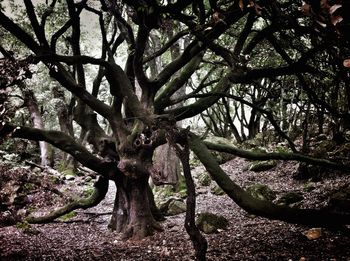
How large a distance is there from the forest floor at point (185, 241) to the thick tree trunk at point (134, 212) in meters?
0.27

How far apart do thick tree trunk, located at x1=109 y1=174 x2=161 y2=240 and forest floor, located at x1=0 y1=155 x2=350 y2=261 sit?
0.87ft

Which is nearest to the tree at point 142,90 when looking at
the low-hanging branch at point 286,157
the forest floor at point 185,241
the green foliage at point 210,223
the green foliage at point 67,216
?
the low-hanging branch at point 286,157

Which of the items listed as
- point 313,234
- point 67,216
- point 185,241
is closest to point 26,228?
point 67,216

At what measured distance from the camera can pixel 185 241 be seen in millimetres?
6902

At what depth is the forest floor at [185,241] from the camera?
541 centimetres

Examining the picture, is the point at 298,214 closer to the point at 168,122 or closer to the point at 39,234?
the point at 168,122

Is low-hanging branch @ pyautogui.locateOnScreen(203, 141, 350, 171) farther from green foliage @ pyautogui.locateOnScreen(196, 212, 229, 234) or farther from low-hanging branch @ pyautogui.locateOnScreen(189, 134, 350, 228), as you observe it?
green foliage @ pyautogui.locateOnScreen(196, 212, 229, 234)

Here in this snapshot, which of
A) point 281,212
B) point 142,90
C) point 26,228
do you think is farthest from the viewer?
point 26,228

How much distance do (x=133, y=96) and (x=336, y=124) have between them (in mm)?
7570

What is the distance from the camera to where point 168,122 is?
5363mm

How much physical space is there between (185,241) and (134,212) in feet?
5.24

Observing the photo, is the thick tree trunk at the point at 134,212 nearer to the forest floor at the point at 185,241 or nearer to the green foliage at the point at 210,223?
the forest floor at the point at 185,241

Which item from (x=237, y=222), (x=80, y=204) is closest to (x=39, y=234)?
(x=80, y=204)

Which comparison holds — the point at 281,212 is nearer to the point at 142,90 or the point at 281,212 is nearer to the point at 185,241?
the point at 185,241
